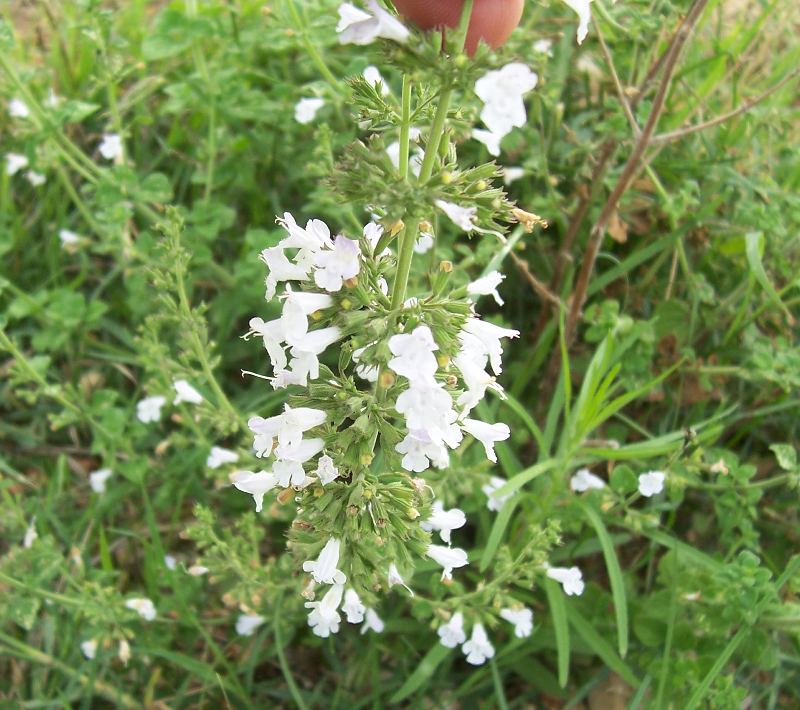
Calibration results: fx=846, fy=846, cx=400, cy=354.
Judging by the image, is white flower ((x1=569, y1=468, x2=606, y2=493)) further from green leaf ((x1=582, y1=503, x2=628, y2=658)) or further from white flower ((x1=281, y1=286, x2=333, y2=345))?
white flower ((x1=281, y1=286, x2=333, y2=345))

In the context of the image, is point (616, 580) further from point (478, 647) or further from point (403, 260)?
point (403, 260)

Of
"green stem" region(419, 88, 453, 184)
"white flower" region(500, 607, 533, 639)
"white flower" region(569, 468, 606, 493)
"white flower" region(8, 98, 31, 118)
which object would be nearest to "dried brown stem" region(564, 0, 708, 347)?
"white flower" region(569, 468, 606, 493)

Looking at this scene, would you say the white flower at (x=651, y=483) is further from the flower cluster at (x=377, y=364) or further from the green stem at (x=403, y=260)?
the green stem at (x=403, y=260)

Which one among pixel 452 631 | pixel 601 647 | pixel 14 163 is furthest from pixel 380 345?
pixel 14 163

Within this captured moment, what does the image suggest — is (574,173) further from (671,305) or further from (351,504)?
(351,504)

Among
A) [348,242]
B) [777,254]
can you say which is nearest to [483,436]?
[348,242]
